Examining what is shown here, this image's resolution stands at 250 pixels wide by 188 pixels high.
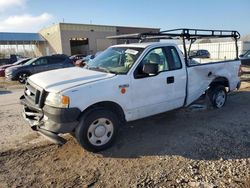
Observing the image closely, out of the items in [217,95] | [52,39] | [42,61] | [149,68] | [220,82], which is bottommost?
[217,95]

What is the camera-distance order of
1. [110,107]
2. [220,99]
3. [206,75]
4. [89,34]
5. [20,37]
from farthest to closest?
[89,34]
[20,37]
[220,99]
[206,75]
[110,107]

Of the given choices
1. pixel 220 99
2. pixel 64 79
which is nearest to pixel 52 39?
pixel 220 99

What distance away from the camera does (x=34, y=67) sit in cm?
1521

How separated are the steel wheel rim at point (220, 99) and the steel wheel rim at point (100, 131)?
12.2 ft

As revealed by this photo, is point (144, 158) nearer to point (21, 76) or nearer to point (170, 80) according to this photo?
point (170, 80)

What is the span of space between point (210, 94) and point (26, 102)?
15.4ft

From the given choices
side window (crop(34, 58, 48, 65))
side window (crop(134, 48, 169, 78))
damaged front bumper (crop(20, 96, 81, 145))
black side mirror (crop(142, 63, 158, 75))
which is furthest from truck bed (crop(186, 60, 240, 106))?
side window (crop(34, 58, 48, 65))

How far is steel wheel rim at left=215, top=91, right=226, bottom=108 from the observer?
674 cm

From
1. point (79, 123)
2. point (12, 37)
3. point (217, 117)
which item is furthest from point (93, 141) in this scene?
point (12, 37)

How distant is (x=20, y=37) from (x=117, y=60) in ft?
148

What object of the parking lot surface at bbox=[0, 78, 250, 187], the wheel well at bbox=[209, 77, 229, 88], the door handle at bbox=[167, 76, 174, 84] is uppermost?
the door handle at bbox=[167, 76, 174, 84]

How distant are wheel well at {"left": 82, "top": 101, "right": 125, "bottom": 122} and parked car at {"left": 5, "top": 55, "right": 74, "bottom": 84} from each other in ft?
39.4

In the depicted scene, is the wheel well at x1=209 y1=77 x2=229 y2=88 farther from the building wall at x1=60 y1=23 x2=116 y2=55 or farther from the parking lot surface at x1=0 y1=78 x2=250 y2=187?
the building wall at x1=60 y1=23 x2=116 y2=55

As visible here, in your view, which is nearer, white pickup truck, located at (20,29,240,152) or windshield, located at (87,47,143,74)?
white pickup truck, located at (20,29,240,152)
